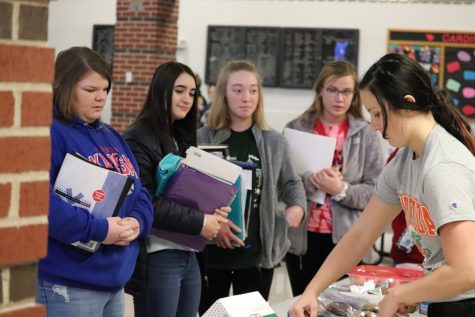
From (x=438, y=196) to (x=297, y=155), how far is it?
6.77ft

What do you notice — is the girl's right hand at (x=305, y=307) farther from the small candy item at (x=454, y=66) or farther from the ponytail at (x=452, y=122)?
the small candy item at (x=454, y=66)

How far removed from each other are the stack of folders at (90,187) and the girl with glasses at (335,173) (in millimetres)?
1434

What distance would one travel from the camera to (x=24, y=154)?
3.36ft

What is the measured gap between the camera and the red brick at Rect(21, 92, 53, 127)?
1018mm

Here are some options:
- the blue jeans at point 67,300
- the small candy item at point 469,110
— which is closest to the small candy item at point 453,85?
the small candy item at point 469,110

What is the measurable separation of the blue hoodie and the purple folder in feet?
1.06

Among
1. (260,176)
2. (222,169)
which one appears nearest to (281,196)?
(260,176)

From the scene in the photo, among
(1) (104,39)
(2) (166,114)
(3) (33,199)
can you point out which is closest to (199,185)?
(2) (166,114)

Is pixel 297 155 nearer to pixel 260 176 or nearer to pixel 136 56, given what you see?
pixel 260 176

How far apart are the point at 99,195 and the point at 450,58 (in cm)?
840

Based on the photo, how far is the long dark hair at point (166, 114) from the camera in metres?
2.93

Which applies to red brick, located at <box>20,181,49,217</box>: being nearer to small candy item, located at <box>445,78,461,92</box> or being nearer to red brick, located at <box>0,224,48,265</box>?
red brick, located at <box>0,224,48,265</box>

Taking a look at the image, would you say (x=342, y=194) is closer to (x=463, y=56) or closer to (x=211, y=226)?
(x=211, y=226)

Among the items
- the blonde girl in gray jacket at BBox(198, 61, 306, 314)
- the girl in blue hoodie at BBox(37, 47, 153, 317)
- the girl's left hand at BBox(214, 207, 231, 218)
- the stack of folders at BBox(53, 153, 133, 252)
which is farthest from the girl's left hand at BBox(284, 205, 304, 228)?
the stack of folders at BBox(53, 153, 133, 252)
